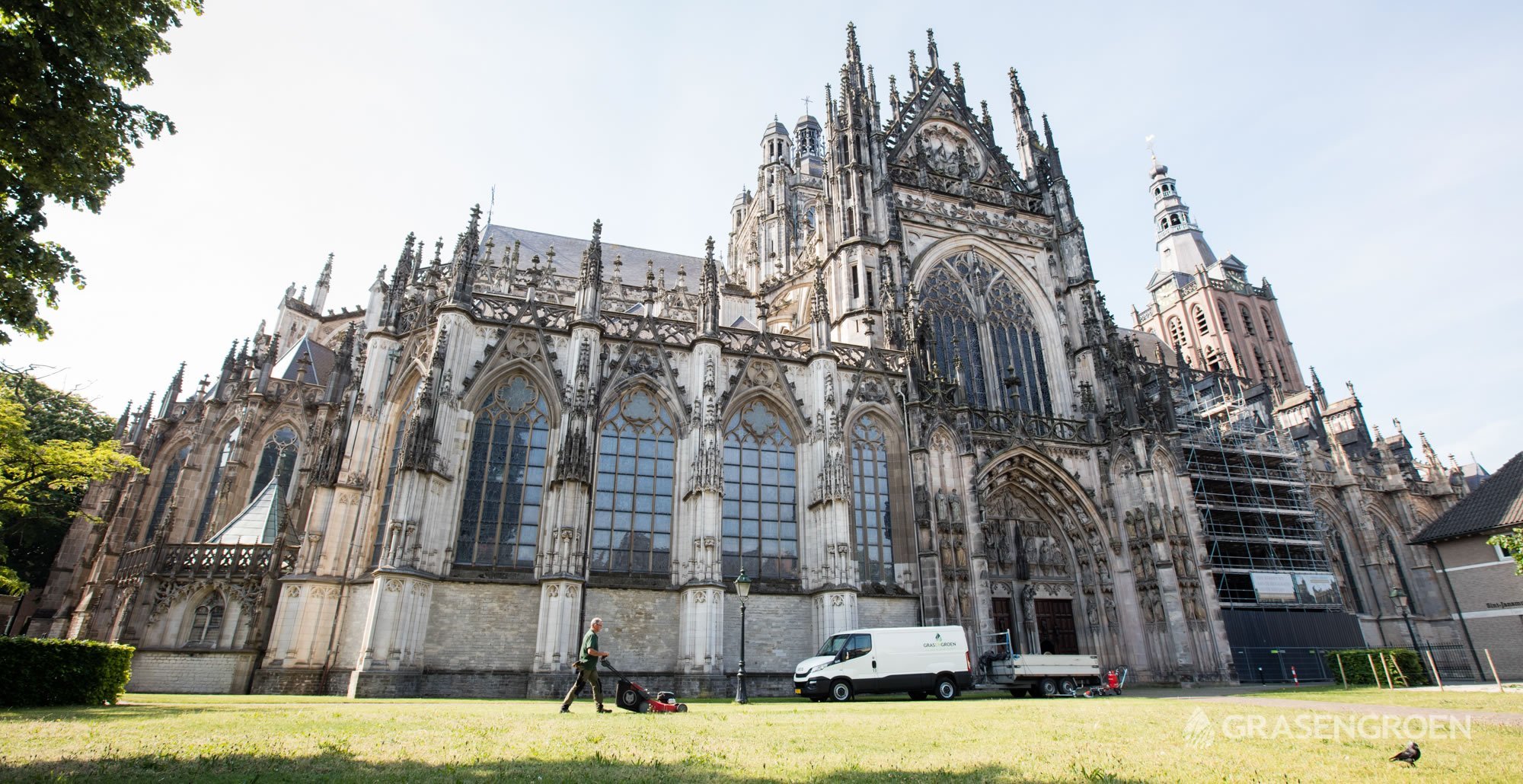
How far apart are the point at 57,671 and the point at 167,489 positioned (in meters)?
19.2

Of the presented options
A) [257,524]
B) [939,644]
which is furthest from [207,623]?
[939,644]

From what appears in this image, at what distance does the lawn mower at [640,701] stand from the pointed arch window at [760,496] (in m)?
8.56

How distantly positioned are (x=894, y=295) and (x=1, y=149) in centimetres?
2167

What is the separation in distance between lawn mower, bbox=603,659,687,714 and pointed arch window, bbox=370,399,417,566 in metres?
9.14

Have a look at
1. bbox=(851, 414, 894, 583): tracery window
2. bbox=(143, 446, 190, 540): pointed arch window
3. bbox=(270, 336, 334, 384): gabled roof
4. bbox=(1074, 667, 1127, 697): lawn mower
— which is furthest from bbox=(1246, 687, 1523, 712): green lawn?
bbox=(143, 446, 190, 540): pointed arch window

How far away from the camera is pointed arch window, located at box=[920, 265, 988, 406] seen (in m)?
27.4

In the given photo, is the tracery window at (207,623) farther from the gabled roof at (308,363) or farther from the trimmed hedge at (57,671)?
the gabled roof at (308,363)

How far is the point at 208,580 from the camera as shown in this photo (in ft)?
64.8

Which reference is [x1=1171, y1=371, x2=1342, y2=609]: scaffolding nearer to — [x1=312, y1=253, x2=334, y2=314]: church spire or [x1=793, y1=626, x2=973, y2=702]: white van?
[x1=793, y1=626, x2=973, y2=702]: white van

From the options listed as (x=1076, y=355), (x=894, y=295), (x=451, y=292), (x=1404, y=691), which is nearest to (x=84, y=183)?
(x=451, y=292)

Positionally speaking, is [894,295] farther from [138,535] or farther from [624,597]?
[138,535]

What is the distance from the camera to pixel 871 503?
22.0 meters

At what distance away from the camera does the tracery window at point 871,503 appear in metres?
21.2

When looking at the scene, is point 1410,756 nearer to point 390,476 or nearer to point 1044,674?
point 1044,674
